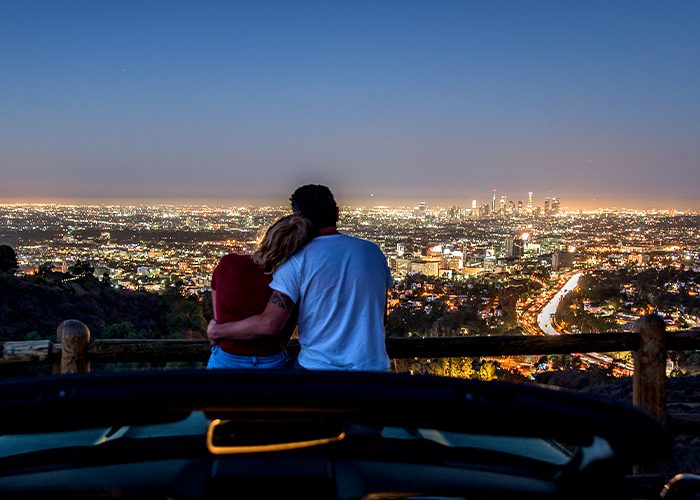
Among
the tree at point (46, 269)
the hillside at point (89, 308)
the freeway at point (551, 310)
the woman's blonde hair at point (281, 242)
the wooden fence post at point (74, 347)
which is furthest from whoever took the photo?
the tree at point (46, 269)

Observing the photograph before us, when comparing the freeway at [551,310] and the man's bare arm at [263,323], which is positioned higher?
the man's bare arm at [263,323]

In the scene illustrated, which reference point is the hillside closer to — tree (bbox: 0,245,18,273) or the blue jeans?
tree (bbox: 0,245,18,273)

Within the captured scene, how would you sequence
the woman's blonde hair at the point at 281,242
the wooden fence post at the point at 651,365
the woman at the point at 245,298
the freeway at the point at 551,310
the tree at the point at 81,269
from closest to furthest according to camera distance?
the woman's blonde hair at the point at 281,242
the woman at the point at 245,298
the wooden fence post at the point at 651,365
the freeway at the point at 551,310
the tree at the point at 81,269

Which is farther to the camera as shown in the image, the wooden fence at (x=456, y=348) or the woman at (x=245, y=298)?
the wooden fence at (x=456, y=348)

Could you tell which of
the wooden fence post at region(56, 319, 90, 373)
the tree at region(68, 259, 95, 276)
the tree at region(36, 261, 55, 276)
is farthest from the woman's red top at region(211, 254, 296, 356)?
the tree at region(68, 259, 95, 276)

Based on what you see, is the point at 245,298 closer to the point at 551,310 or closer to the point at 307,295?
the point at 307,295

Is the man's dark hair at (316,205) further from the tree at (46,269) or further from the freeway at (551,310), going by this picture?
the tree at (46,269)

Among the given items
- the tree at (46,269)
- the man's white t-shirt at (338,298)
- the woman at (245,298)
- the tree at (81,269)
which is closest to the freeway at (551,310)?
the man's white t-shirt at (338,298)
